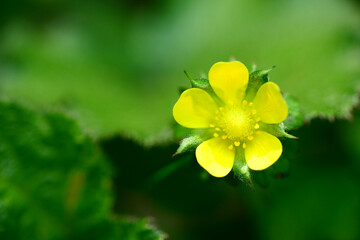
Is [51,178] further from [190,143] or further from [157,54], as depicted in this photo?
[157,54]

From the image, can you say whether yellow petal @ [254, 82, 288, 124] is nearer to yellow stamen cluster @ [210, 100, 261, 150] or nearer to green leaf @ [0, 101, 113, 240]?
yellow stamen cluster @ [210, 100, 261, 150]

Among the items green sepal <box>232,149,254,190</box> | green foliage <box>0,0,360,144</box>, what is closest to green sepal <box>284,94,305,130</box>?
green sepal <box>232,149,254,190</box>

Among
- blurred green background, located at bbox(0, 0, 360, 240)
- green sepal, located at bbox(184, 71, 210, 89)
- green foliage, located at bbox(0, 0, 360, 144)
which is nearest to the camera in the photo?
green sepal, located at bbox(184, 71, 210, 89)

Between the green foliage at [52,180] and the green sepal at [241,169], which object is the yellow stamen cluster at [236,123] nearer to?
the green sepal at [241,169]

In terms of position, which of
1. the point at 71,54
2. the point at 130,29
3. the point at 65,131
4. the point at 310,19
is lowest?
the point at 65,131

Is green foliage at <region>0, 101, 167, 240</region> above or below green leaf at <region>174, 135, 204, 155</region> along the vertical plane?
above

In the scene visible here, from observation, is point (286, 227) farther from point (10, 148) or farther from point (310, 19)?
point (10, 148)

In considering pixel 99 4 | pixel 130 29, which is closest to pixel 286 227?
pixel 130 29

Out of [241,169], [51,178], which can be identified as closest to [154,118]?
[51,178]
